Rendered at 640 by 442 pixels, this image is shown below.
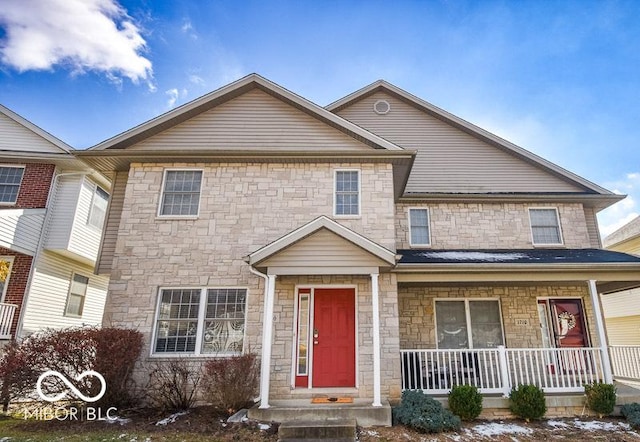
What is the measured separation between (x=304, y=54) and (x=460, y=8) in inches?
195

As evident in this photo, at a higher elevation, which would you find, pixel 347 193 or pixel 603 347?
pixel 347 193

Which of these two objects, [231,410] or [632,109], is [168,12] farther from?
[632,109]

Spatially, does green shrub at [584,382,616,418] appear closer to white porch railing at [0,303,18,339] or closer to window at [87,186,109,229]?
white porch railing at [0,303,18,339]

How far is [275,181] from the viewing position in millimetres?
8867

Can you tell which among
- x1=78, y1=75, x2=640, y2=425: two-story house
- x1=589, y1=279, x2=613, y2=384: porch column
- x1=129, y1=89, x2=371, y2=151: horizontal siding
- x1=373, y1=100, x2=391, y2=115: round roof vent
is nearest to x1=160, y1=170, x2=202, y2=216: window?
x1=78, y1=75, x2=640, y2=425: two-story house

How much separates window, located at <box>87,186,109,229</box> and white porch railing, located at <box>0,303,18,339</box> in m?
3.16

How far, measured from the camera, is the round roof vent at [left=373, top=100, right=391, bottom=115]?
12.8 m

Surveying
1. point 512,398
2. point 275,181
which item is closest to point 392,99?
point 275,181

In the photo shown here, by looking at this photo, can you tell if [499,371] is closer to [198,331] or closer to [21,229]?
[198,331]

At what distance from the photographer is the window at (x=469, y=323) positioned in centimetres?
951

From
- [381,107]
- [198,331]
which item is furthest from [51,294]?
[381,107]

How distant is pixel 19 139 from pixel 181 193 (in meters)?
6.78

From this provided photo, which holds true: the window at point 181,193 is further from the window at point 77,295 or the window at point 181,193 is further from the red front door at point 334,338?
the window at point 77,295

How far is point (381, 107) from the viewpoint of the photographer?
42.1ft
